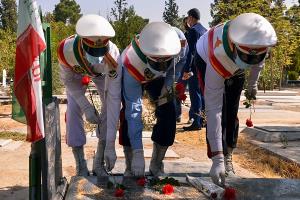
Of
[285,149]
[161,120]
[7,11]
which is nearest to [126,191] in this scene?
[161,120]

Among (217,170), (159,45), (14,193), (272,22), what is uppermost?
(272,22)

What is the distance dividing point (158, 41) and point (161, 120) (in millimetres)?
903

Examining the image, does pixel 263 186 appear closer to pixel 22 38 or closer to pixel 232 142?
pixel 232 142

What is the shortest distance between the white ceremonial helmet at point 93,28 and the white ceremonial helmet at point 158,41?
291 mm

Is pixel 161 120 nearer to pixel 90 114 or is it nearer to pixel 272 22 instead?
pixel 90 114

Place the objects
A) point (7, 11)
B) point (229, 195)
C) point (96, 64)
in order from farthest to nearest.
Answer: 1. point (7, 11)
2. point (96, 64)
3. point (229, 195)

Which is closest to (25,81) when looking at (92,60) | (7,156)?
(92,60)

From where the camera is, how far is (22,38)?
3.22 meters

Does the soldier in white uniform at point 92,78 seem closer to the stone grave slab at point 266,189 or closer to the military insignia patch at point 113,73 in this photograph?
the military insignia patch at point 113,73

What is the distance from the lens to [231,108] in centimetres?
452

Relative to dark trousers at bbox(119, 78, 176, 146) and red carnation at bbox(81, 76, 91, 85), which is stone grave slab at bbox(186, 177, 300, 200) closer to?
dark trousers at bbox(119, 78, 176, 146)

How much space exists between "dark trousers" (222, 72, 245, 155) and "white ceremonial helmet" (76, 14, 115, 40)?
1.15 meters

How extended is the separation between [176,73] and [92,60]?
79cm

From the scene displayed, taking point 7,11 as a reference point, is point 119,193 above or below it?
below
